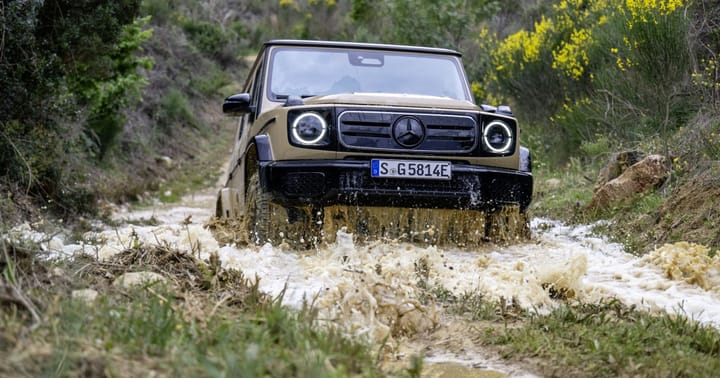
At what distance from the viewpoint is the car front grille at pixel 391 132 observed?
5910 mm

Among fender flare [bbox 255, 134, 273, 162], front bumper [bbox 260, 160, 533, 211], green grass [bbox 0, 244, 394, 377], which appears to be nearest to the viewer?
green grass [bbox 0, 244, 394, 377]

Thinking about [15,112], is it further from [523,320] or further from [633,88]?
[633,88]

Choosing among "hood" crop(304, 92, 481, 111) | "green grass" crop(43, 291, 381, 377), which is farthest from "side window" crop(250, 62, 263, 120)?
"green grass" crop(43, 291, 381, 377)

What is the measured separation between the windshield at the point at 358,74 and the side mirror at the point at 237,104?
22cm

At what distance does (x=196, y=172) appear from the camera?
1766 cm

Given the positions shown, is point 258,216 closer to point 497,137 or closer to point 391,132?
point 391,132

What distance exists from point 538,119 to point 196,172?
7.31 m

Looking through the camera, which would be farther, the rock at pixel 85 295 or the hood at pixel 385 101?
the hood at pixel 385 101

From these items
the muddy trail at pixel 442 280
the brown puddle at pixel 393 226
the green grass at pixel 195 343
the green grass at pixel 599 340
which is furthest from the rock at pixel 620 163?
the green grass at pixel 195 343

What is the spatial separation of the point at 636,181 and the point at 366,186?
140 inches

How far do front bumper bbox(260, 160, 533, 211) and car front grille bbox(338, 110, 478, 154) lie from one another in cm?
15

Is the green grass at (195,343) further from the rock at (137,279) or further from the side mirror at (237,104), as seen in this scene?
the side mirror at (237,104)

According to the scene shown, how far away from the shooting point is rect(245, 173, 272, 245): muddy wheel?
5.89 meters

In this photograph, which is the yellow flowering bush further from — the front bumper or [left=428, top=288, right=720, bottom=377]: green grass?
[left=428, top=288, right=720, bottom=377]: green grass
